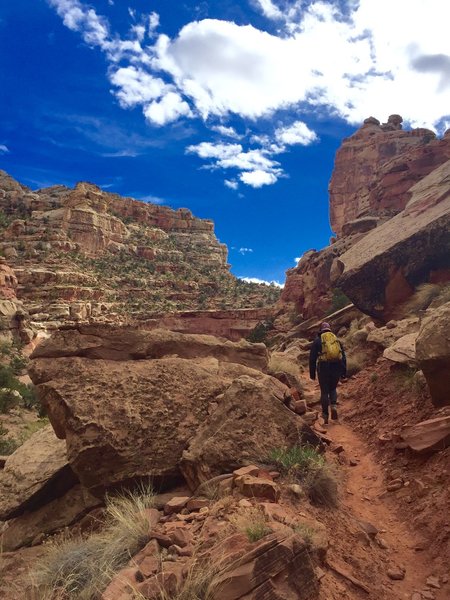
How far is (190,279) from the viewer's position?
74750mm

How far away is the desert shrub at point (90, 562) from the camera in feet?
11.4

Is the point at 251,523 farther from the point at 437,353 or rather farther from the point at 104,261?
the point at 104,261

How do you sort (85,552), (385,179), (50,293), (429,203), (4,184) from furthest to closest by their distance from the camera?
1. (4,184)
2. (50,293)
3. (385,179)
4. (429,203)
5. (85,552)

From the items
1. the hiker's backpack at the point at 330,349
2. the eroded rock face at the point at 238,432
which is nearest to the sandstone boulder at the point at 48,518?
the eroded rock face at the point at 238,432

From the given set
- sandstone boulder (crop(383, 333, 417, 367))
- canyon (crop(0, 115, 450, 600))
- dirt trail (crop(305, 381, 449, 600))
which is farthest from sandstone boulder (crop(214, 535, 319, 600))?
sandstone boulder (crop(383, 333, 417, 367))

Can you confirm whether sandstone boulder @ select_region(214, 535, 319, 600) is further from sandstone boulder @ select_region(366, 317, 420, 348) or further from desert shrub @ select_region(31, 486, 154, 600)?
sandstone boulder @ select_region(366, 317, 420, 348)

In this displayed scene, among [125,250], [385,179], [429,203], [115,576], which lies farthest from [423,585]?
[125,250]

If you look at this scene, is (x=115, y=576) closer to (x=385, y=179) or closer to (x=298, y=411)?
(x=298, y=411)

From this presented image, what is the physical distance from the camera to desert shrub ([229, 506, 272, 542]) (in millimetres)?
3312

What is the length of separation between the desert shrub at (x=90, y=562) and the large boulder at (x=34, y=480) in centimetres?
243

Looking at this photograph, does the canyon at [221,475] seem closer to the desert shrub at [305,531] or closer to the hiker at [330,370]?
the desert shrub at [305,531]

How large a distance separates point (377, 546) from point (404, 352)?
17.6 feet

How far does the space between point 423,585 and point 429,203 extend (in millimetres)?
17165

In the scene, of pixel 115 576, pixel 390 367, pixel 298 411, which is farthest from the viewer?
pixel 390 367
